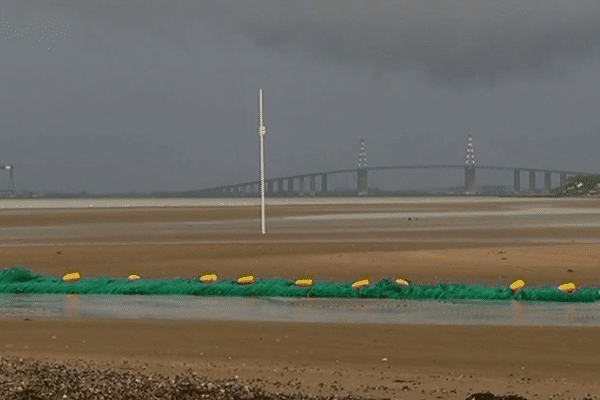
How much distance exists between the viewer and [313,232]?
99.9 ft

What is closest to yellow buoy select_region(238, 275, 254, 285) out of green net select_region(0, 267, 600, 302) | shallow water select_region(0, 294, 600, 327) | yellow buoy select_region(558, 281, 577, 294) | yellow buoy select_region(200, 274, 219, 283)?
green net select_region(0, 267, 600, 302)

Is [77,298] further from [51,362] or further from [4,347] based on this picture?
[51,362]

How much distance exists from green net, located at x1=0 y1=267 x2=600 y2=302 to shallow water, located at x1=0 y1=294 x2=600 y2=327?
0.26 m

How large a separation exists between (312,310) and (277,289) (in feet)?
6.07

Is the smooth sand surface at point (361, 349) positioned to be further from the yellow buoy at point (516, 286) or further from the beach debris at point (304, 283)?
the beach debris at point (304, 283)

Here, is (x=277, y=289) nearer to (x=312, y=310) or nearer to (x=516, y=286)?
(x=312, y=310)

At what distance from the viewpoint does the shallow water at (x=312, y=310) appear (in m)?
9.88

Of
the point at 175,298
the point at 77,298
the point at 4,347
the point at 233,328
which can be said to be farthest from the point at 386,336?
the point at 77,298

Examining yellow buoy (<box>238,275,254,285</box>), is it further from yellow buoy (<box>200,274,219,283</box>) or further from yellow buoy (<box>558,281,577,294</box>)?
yellow buoy (<box>558,281,577,294</box>)

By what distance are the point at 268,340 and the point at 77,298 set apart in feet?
17.4

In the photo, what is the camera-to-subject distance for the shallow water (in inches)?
389

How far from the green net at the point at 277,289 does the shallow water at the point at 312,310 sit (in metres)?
0.26

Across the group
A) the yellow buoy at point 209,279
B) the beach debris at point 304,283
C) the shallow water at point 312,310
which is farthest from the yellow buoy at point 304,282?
the yellow buoy at point 209,279

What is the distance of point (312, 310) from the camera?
10.9 m
